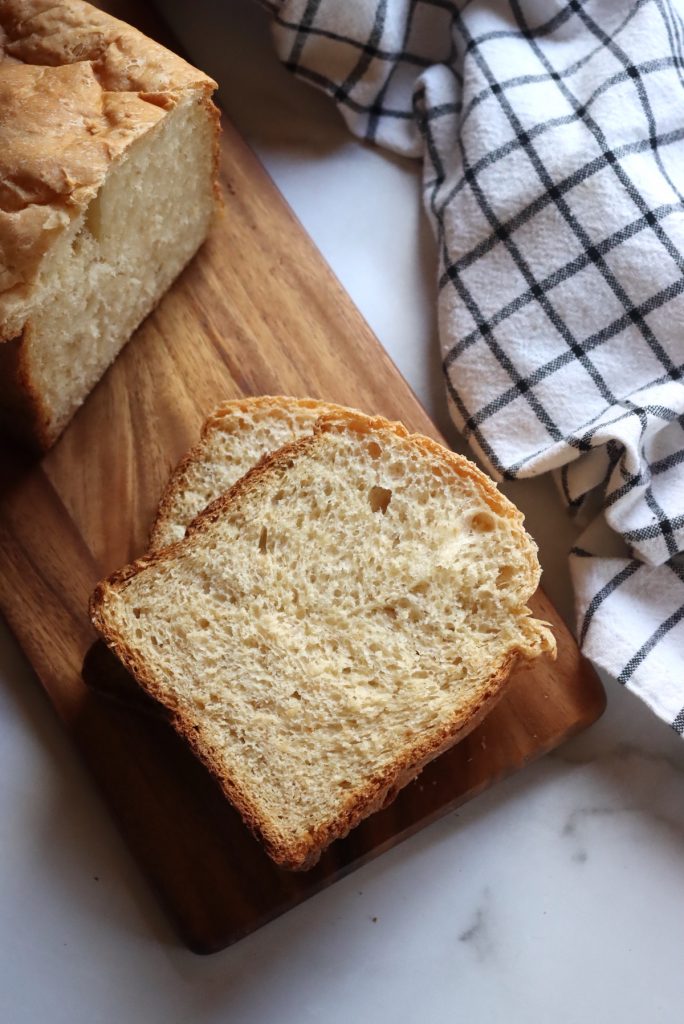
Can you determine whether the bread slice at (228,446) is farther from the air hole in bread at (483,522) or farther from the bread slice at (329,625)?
the air hole in bread at (483,522)

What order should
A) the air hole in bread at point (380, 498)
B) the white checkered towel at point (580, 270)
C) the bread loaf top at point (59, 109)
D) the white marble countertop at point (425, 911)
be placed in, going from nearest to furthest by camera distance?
the bread loaf top at point (59, 109) → the air hole in bread at point (380, 498) → the white marble countertop at point (425, 911) → the white checkered towel at point (580, 270)

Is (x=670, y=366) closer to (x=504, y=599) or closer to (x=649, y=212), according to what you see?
(x=649, y=212)

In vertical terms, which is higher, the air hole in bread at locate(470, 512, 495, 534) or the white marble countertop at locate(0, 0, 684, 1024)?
the air hole in bread at locate(470, 512, 495, 534)

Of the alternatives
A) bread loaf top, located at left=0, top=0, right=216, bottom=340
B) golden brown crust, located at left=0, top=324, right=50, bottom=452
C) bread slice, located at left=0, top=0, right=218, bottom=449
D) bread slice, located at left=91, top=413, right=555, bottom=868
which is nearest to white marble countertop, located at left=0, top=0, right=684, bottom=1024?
bread slice, located at left=91, top=413, right=555, bottom=868

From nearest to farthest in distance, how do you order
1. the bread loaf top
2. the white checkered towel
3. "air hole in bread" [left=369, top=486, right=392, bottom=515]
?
the bread loaf top → "air hole in bread" [left=369, top=486, right=392, bottom=515] → the white checkered towel

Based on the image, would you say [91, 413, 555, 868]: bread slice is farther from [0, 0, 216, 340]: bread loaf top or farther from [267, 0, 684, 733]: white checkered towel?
[0, 0, 216, 340]: bread loaf top

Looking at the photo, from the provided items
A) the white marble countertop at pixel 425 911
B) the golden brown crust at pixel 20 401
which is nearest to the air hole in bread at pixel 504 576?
the white marble countertop at pixel 425 911

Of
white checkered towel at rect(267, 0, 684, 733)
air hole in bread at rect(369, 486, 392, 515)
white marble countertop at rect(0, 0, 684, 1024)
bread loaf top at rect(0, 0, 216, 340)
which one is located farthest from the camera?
white checkered towel at rect(267, 0, 684, 733)

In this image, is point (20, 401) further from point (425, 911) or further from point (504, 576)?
point (425, 911)
